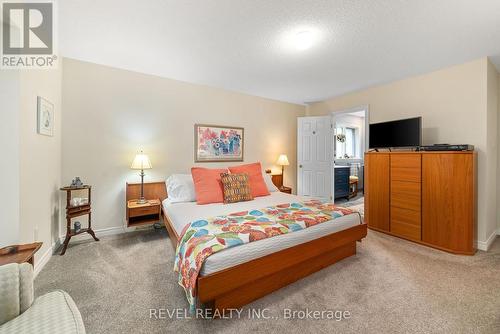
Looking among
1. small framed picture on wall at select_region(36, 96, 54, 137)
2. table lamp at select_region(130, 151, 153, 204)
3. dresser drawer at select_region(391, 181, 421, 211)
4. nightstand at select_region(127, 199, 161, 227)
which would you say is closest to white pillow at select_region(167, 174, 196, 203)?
nightstand at select_region(127, 199, 161, 227)

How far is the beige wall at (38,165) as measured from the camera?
1.79 m

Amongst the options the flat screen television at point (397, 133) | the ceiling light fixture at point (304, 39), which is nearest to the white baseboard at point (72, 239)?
the ceiling light fixture at point (304, 39)

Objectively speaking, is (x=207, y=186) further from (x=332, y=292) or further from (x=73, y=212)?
(x=332, y=292)

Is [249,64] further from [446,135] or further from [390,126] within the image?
[446,135]

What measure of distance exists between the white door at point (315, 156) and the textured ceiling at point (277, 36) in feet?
4.37

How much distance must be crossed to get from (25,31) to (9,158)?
117cm

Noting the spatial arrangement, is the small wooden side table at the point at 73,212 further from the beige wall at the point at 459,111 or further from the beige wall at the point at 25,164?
the beige wall at the point at 459,111

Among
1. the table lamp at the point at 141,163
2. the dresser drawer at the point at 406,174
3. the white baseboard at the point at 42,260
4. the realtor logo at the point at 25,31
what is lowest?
the white baseboard at the point at 42,260

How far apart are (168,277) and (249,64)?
268cm

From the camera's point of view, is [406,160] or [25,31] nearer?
[25,31]

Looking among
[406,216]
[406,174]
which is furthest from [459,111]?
[406,216]

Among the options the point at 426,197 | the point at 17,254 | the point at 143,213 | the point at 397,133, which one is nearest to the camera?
the point at 17,254

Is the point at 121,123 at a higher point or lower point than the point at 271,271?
higher

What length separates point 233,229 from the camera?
1721mm
